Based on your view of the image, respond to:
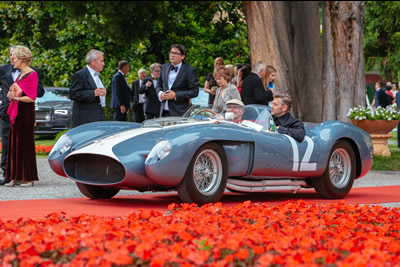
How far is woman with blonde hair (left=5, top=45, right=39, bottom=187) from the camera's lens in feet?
32.6

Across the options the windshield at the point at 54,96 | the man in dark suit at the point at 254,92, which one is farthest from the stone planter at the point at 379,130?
the windshield at the point at 54,96

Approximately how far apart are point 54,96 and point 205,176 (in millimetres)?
17095

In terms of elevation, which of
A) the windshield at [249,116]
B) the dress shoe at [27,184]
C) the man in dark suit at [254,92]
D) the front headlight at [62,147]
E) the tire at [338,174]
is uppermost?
the man in dark suit at [254,92]

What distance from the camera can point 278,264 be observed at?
3814 millimetres

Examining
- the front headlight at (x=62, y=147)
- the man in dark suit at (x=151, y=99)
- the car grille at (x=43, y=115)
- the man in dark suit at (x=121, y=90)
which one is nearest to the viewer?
the front headlight at (x=62, y=147)

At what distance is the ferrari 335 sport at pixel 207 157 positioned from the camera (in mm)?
7582

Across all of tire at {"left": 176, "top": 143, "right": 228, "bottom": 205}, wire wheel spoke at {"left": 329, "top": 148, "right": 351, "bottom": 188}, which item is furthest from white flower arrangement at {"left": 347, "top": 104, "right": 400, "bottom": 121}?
tire at {"left": 176, "top": 143, "right": 228, "bottom": 205}

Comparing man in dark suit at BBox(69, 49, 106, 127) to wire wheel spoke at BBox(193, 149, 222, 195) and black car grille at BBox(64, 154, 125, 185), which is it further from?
wire wheel spoke at BBox(193, 149, 222, 195)

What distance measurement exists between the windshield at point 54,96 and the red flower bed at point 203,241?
18.6 metres

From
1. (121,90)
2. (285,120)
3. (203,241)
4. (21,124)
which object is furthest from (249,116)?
(121,90)

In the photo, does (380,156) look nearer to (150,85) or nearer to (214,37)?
(150,85)

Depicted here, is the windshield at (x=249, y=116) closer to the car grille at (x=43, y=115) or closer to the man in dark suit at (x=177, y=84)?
the man in dark suit at (x=177, y=84)

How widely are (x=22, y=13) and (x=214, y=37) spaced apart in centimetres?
738

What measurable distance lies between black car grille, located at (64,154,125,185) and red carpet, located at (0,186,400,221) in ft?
0.95
